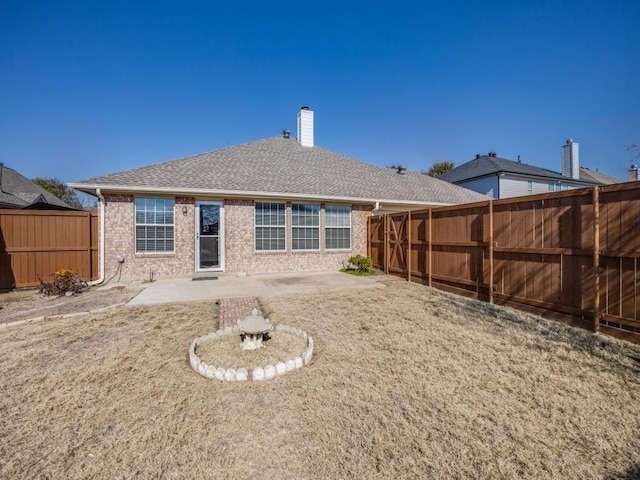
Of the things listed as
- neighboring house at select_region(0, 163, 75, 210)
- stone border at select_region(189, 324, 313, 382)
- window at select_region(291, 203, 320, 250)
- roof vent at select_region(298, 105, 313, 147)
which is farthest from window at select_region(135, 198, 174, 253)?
roof vent at select_region(298, 105, 313, 147)

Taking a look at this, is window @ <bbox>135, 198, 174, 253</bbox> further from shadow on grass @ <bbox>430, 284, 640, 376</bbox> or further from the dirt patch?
shadow on grass @ <bbox>430, 284, 640, 376</bbox>

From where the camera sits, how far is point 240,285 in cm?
826

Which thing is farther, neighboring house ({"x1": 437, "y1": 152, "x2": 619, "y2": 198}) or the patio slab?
neighboring house ({"x1": 437, "y1": 152, "x2": 619, "y2": 198})

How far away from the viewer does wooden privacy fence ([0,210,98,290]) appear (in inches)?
315

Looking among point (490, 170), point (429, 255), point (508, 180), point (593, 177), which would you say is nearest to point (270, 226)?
point (429, 255)

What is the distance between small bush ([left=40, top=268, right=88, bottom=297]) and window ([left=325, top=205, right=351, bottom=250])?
763 cm

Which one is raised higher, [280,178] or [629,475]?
[280,178]

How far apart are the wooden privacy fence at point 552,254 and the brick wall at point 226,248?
12.9 ft

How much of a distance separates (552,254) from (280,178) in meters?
8.55

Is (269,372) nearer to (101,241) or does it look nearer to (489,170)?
(101,241)

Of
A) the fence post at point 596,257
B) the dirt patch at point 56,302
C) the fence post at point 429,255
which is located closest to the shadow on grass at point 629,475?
the fence post at point 596,257

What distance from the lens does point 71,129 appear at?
18406mm

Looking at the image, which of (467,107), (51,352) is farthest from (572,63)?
(51,352)

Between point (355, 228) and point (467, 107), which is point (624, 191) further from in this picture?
point (467, 107)
